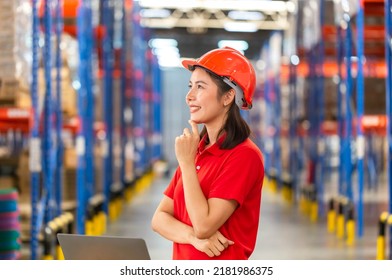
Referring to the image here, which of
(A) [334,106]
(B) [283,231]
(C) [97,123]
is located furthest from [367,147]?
(B) [283,231]

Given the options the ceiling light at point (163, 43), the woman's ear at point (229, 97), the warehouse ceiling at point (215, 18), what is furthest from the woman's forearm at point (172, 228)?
the ceiling light at point (163, 43)

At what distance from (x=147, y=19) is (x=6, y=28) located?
20.5 m

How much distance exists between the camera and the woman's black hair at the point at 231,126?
6.76 feet

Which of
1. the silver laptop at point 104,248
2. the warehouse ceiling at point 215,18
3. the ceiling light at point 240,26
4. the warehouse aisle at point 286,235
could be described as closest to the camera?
the silver laptop at point 104,248

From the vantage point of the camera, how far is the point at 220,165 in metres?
2.06

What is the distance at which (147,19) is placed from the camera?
87.0 feet

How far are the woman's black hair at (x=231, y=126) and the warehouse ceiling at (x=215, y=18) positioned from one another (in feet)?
69.1

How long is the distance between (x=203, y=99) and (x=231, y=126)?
104mm

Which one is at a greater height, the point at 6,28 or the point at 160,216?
the point at 6,28

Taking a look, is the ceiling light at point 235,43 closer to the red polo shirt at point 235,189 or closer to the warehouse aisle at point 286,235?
the warehouse aisle at point 286,235

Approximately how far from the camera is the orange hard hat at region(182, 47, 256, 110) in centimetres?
205

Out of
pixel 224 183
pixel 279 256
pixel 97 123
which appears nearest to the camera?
pixel 224 183

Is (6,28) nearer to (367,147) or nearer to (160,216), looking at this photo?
(160,216)

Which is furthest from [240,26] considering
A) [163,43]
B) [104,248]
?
[104,248]
